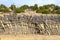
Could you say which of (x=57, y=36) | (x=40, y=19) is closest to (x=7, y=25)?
(x=40, y=19)

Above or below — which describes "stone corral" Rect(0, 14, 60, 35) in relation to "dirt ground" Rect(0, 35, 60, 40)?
above

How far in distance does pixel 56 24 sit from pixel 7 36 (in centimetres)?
624

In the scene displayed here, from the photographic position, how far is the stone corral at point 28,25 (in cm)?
3212

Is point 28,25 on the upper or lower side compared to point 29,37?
upper

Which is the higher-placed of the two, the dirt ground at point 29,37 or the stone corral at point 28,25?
the stone corral at point 28,25

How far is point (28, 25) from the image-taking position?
32375 mm

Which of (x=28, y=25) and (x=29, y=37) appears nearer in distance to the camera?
(x=29, y=37)

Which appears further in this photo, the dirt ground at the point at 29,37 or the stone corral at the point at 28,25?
the stone corral at the point at 28,25

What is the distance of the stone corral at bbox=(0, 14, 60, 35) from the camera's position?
32.1 metres

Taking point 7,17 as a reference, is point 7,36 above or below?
below

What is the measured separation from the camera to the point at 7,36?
102 ft

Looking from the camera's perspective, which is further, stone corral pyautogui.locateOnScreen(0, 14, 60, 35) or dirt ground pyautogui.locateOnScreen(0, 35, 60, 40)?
stone corral pyautogui.locateOnScreen(0, 14, 60, 35)

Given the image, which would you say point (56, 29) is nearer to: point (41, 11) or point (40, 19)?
point (40, 19)

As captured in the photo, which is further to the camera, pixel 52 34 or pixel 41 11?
pixel 41 11
